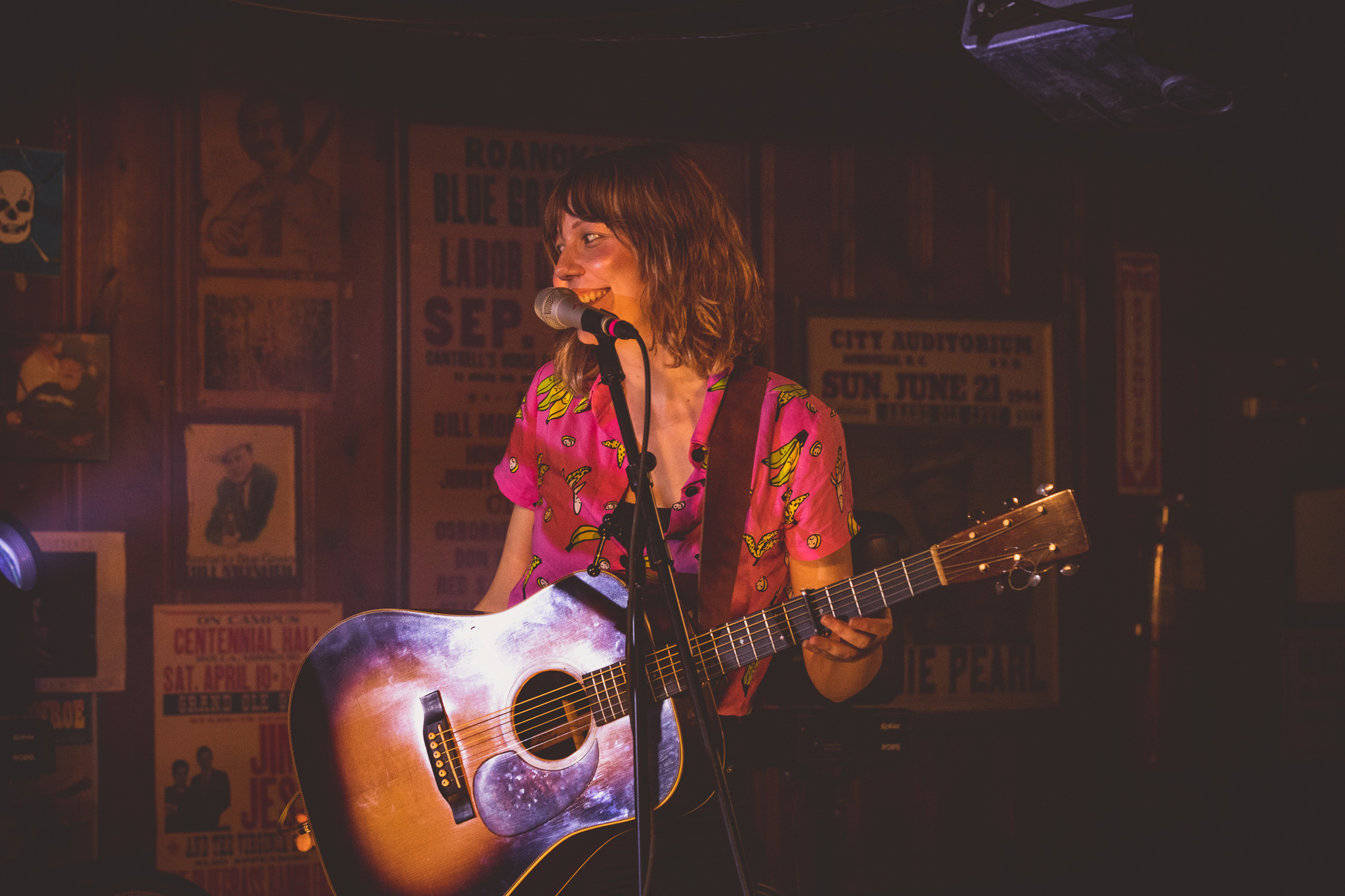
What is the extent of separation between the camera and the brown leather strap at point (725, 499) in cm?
176

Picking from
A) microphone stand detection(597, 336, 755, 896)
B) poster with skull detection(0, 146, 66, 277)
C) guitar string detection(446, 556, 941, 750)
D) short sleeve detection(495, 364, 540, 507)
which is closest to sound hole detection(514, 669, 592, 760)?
guitar string detection(446, 556, 941, 750)

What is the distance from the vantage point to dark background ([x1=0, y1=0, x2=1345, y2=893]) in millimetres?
3162

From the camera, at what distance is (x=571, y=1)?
3.38 meters

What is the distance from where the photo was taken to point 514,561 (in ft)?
6.59

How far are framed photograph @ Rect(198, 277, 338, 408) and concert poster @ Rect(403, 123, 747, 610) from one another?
29cm

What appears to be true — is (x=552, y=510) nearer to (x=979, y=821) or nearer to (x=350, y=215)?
(x=350, y=215)

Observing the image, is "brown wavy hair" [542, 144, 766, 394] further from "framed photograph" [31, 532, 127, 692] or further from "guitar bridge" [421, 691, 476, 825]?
"framed photograph" [31, 532, 127, 692]

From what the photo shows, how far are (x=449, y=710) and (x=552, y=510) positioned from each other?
0.42m

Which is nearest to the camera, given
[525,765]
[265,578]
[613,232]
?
[525,765]

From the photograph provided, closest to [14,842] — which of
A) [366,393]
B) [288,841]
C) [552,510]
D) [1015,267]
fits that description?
[288,841]

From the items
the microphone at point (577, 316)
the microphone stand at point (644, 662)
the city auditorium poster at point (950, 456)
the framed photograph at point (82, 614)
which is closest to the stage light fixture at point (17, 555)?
the framed photograph at point (82, 614)

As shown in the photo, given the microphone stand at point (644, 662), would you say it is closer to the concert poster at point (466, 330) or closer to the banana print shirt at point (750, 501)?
the banana print shirt at point (750, 501)

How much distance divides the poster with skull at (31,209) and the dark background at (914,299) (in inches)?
1.7

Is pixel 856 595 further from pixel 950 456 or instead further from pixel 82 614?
pixel 82 614
